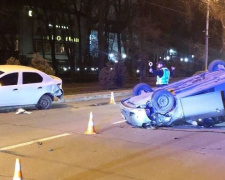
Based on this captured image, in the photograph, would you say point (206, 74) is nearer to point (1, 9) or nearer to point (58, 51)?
point (1, 9)

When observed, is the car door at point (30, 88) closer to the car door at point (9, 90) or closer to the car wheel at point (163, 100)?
the car door at point (9, 90)

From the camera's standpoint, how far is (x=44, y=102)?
14047mm

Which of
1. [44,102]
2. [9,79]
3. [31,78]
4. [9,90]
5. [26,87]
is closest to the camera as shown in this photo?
[9,90]

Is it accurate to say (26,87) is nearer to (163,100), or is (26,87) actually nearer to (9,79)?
(9,79)

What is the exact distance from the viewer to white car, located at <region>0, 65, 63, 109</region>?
12.9 m

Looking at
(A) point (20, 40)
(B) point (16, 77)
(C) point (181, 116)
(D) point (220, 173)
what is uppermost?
(A) point (20, 40)

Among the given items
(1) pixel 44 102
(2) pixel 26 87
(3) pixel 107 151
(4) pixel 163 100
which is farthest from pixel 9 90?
(3) pixel 107 151

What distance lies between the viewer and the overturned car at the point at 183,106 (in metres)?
8.86

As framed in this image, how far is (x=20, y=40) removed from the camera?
173 ft

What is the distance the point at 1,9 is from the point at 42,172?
36326mm

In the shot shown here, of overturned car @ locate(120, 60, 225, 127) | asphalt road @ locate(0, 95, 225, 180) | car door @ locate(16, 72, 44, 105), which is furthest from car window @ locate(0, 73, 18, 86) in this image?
overturned car @ locate(120, 60, 225, 127)

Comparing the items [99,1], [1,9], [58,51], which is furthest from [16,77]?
[58,51]

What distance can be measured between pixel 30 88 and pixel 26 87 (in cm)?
17

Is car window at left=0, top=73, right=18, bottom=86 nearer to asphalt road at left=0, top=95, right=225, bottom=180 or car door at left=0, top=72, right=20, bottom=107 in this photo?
car door at left=0, top=72, right=20, bottom=107
